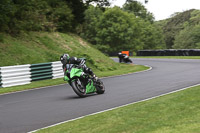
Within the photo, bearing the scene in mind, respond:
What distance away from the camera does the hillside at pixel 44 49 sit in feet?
70.0

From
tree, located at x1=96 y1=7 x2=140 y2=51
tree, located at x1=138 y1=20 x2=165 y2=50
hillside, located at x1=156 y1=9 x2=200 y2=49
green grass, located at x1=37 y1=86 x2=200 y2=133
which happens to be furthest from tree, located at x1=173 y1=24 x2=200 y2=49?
green grass, located at x1=37 y1=86 x2=200 y2=133

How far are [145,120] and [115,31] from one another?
219ft

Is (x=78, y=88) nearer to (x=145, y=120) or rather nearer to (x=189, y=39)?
(x=145, y=120)

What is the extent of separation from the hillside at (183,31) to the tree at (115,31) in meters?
31.5

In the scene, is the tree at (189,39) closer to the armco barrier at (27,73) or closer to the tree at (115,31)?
the tree at (115,31)

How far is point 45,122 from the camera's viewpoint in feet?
25.5

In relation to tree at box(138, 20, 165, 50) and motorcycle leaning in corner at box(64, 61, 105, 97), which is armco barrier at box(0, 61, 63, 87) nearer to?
motorcycle leaning in corner at box(64, 61, 105, 97)

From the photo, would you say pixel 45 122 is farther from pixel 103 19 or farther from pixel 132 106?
pixel 103 19

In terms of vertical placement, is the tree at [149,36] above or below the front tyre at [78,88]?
above

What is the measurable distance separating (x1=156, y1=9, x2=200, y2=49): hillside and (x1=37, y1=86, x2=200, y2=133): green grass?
93.4m

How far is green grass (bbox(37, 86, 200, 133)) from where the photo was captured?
6273mm

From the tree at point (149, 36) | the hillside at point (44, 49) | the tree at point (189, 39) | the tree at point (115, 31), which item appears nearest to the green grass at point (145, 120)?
the hillside at point (44, 49)

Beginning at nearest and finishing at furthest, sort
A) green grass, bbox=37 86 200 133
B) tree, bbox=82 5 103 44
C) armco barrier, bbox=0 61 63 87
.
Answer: green grass, bbox=37 86 200 133 → armco barrier, bbox=0 61 63 87 → tree, bbox=82 5 103 44

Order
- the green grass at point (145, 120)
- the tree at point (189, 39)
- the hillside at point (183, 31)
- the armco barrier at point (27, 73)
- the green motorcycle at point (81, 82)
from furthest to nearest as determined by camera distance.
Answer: the hillside at point (183, 31) → the tree at point (189, 39) → the armco barrier at point (27, 73) → the green motorcycle at point (81, 82) → the green grass at point (145, 120)
